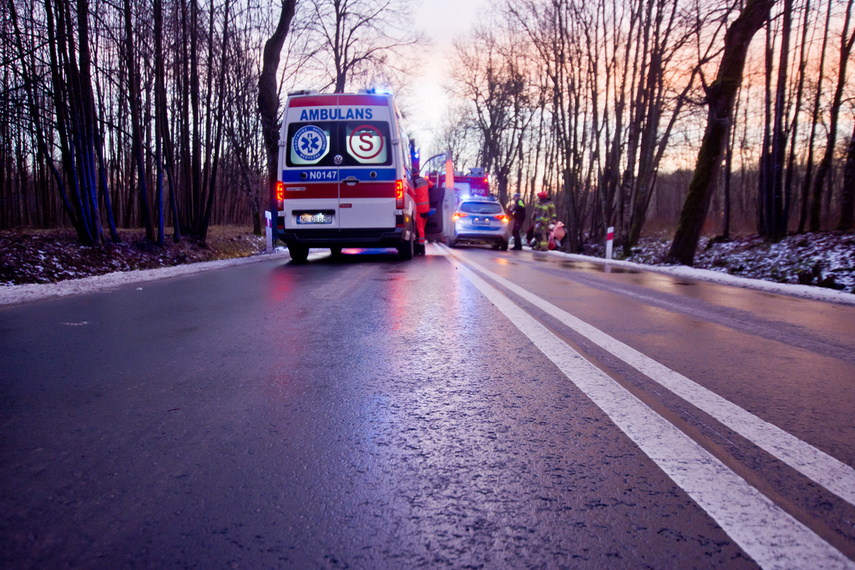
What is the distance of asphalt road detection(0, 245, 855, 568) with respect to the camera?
1.41m

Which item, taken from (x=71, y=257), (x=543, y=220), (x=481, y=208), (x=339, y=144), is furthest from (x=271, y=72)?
(x=71, y=257)

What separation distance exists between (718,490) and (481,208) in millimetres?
18023

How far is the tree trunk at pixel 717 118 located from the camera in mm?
12109

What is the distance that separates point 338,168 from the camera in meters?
10.9

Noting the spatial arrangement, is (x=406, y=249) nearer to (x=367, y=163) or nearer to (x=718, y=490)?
(x=367, y=163)

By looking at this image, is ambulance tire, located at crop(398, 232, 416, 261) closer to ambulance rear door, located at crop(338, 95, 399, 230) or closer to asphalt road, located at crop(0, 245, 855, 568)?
ambulance rear door, located at crop(338, 95, 399, 230)

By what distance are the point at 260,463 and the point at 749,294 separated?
23.2ft

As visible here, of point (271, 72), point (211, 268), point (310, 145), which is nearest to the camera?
point (211, 268)

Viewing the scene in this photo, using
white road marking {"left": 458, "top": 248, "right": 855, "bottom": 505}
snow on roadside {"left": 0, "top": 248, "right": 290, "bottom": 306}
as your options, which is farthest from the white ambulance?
white road marking {"left": 458, "top": 248, "right": 855, "bottom": 505}

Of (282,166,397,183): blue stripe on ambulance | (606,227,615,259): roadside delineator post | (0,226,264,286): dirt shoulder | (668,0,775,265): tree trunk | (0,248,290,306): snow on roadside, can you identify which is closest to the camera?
(0,248,290,306): snow on roadside

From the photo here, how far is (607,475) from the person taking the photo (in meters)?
1.78

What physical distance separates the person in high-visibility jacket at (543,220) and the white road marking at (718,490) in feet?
58.7

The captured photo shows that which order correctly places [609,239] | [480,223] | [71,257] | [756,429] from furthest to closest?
[480,223]
[609,239]
[71,257]
[756,429]

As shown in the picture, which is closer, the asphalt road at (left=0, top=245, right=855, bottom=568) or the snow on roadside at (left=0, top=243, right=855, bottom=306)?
the asphalt road at (left=0, top=245, right=855, bottom=568)
